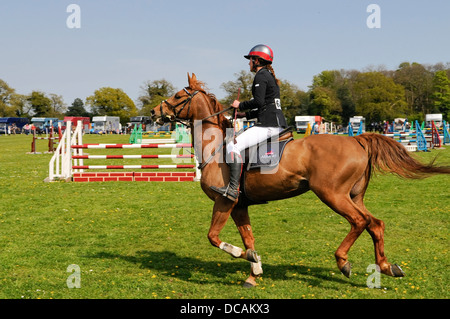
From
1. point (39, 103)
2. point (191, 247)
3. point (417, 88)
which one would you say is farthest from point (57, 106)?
point (191, 247)

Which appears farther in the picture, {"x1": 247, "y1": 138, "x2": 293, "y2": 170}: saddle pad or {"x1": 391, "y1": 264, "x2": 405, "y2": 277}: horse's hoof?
{"x1": 247, "y1": 138, "x2": 293, "y2": 170}: saddle pad

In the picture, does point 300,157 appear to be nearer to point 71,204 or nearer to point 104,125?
point 71,204

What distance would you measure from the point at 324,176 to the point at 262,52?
2.07 meters

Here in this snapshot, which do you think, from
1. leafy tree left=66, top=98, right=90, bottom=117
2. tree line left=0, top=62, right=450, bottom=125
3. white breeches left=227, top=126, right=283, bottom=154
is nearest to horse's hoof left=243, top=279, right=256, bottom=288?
white breeches left=227, top=126, right=283, bottom=154

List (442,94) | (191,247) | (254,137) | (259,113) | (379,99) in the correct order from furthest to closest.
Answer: (379,99) < (442,94) < (191,247) < (259,113) < (254,137)

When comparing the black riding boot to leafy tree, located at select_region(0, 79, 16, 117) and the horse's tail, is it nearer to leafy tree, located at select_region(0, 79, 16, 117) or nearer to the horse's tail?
the horse's tail

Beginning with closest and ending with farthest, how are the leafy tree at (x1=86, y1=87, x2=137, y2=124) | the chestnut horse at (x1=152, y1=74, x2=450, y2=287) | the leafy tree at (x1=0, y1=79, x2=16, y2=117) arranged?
the chestnut horse at (x1=152, y1=74, x2=450, y2=287) < the leafy tree at (x1=0, y1=79, x2=16, y2=117) < the leafy tree at (x1=86, y1=87, x2=137, y2=124)

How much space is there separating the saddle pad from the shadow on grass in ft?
5.65

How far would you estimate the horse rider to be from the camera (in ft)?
20.7

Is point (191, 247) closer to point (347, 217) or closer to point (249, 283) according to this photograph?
point (249, 283)

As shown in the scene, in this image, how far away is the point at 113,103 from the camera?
123 m

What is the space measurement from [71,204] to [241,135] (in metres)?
7.79

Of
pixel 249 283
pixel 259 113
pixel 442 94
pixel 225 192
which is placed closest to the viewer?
pixel 249 283
